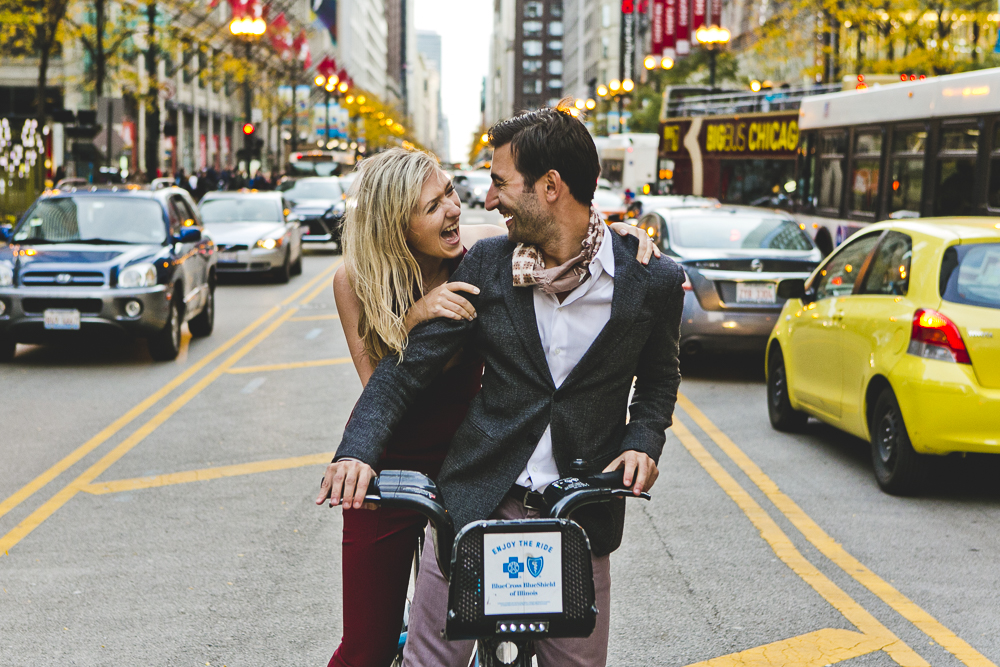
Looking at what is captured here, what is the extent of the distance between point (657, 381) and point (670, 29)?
164ft

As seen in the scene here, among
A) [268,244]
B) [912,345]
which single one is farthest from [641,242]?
[268,244]

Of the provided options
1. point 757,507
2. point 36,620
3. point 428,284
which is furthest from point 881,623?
point 36,620

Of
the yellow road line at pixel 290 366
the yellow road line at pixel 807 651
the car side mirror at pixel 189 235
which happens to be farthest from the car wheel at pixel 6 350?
the yellow road line at pixel 807 651

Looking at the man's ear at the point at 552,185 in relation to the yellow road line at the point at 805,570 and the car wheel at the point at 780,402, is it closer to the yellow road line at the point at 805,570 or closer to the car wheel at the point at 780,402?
the yellow road line at the point at 805,570

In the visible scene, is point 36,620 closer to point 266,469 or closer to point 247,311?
point 266,469

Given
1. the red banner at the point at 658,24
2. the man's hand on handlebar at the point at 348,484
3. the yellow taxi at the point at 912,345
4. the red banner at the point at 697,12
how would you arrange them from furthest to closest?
the red banner at the point at 658,24 → the red banner at the point at 697,12 → the yellow taxi at the point at 912,345 → the man's hand on handlebar at the point at 348,484

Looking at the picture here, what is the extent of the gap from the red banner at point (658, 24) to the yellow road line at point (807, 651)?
1915 inches

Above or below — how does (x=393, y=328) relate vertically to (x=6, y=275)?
above

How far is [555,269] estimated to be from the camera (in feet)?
9.32

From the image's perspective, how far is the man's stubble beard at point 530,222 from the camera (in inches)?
113

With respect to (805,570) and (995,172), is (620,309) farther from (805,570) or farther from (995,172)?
(995,172)

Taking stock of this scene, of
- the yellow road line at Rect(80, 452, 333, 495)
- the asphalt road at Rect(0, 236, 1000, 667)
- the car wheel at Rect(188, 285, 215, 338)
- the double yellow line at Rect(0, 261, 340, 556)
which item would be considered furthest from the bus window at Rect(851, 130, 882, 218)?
the yellow road line at Rect(80, 452, 333, 495)

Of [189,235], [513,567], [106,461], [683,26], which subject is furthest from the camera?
[683,26]

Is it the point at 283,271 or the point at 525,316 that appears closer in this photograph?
the point at 525,316
